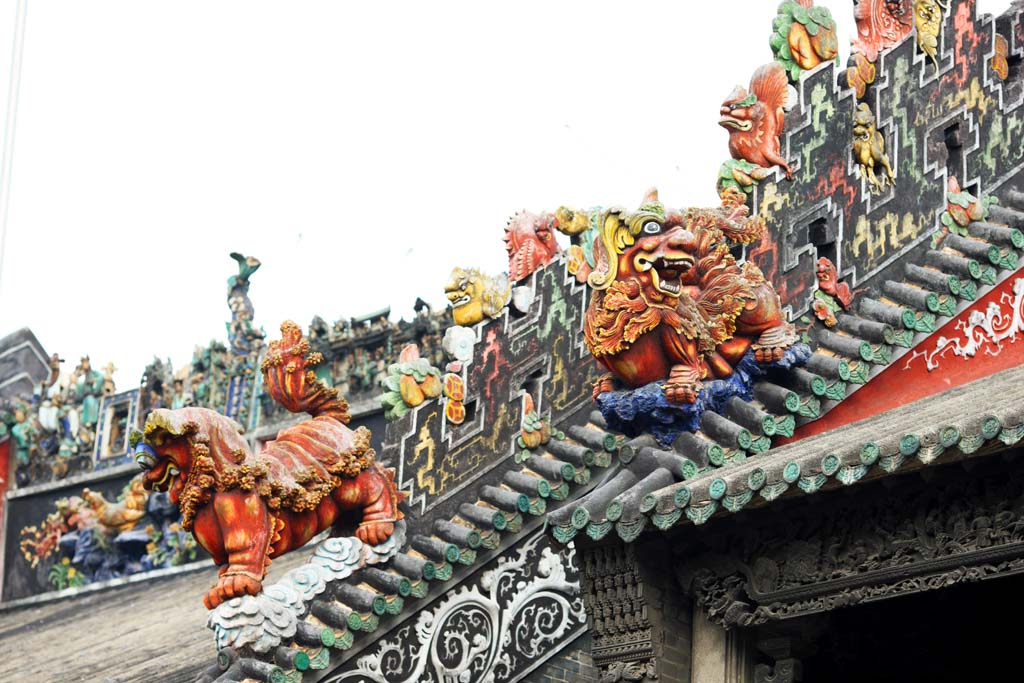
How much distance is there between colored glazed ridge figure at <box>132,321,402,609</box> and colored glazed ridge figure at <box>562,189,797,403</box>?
9.34 ft

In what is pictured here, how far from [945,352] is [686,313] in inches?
80.8

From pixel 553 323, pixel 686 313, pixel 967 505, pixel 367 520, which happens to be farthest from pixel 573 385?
pixel 967 505

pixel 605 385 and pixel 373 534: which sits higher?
pixel 605 385

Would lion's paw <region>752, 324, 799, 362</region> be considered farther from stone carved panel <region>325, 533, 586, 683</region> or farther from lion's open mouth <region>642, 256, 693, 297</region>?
stone carved panel <region>325, 533, 586, 683</region>

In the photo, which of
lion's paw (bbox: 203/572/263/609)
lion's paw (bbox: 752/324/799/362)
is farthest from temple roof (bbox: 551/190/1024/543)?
lion's paw (bbox: 203/572/263/609)

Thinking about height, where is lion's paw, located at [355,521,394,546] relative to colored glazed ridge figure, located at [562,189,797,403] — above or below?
below

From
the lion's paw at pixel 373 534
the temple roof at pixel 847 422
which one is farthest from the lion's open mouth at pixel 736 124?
the lion's paw at pixel 373 534

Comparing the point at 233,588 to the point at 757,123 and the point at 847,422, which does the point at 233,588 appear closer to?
the point at 847,422

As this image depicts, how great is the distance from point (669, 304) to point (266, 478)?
3.74 meters

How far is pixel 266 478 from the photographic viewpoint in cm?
1767

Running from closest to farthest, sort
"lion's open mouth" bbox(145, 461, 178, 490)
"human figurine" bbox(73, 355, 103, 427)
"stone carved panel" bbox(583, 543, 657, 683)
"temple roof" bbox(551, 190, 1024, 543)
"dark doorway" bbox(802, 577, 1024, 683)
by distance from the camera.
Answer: "temple roof" bbox(551, 190, 1024, 543)
"stone carved panel" bbox(583, 543, 657, 683)
"dark doorway" bbox(802, 577, 1024, 683)
"lion's open mouth" bbox(145, 461, 178, 490)
"human figurine" bbox(73, 355, 103, 427)

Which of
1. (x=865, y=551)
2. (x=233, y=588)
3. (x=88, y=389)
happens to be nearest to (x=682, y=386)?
(x=865, y=551)

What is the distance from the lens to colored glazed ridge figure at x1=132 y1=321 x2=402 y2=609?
17406 millimetres

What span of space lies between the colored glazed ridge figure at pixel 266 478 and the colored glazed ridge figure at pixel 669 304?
9.34 ft
